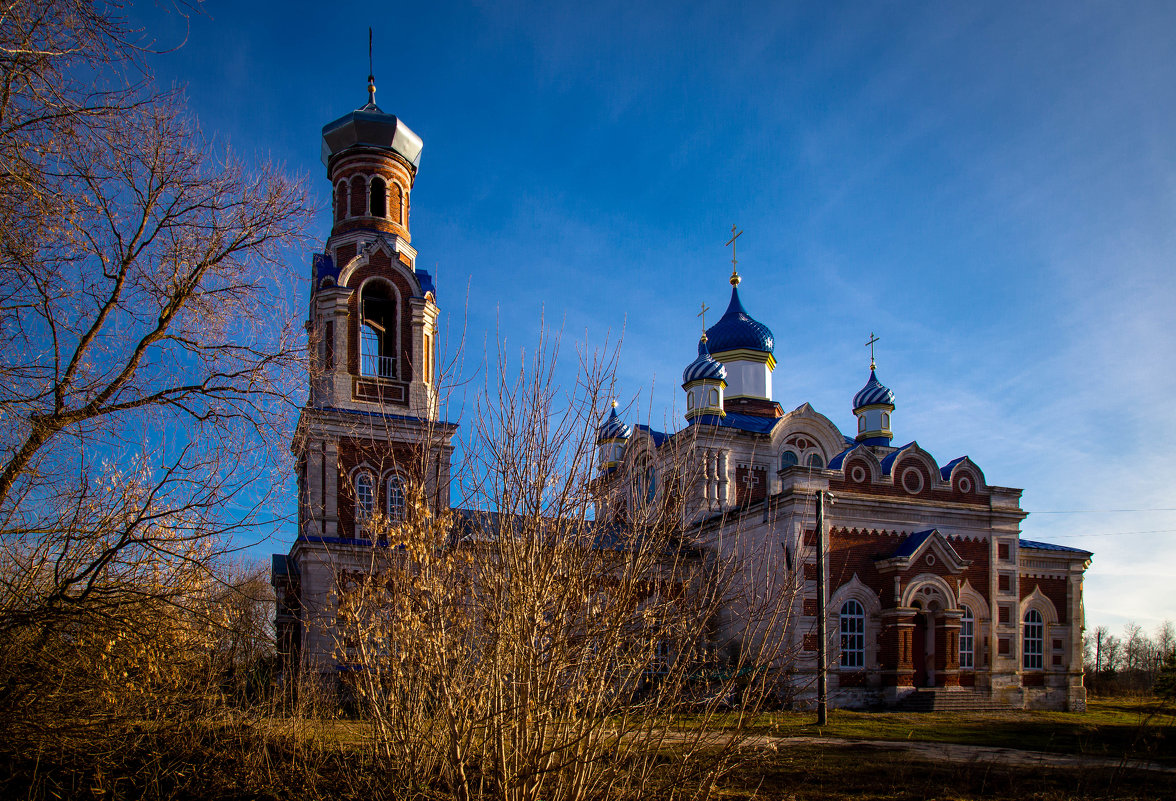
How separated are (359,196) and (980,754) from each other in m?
15.9

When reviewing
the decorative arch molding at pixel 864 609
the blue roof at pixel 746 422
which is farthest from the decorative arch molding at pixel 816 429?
the decorative arch molding at pixel 864 609

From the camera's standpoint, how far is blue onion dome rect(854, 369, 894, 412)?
2724 cm

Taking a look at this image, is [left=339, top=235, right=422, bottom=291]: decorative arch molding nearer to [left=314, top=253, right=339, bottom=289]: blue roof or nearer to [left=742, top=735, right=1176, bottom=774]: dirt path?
[left=314, top=253, right=339, bottom=289]: blue roof

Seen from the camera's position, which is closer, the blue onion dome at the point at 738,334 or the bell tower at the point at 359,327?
the bell tower at the point at 359,327

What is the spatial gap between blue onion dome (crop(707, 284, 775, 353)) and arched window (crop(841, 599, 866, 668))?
9654 millimetres

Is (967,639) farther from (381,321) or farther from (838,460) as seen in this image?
(381,321)

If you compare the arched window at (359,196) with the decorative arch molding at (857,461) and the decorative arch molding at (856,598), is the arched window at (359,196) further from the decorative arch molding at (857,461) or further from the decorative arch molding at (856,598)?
the decorative arch molding at (856,598)

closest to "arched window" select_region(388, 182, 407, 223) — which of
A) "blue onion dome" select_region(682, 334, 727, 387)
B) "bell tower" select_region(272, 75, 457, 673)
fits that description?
"bell tower" select_region(272, 75, 457, 673)

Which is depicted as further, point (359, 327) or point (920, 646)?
point (920, 646)

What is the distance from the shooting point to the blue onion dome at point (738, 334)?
25.5 m

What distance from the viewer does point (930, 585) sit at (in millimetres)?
18578

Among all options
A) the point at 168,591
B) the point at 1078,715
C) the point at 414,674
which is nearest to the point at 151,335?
the point at 168,591

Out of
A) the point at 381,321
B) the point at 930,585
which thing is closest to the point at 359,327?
the point at 381,321

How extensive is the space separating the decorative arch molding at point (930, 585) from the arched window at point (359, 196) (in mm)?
15131
